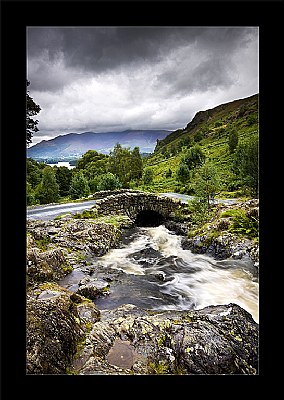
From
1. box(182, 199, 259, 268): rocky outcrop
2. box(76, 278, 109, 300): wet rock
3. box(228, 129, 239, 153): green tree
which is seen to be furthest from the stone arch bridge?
box(76, 278, 109, 300): wet rock

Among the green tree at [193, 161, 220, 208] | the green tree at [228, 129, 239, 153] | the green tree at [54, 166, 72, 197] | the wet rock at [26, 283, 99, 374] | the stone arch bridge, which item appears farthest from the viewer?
the stone arch bridge

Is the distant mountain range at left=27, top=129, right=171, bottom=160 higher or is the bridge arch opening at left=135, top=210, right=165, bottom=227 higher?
the distant mountain range at left=27, top=129, right=171, bottom=160

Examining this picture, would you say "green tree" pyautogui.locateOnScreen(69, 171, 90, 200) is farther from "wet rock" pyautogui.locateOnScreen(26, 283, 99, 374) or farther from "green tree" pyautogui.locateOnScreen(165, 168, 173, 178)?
"green tree" pyautogui.locateOnScreen(165, 168, 173, 178)

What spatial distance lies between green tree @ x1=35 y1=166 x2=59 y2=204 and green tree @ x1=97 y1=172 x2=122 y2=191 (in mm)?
1507

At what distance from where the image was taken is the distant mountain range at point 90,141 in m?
3.10

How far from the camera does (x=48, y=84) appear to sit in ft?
9.02

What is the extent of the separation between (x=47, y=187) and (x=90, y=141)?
81 centimetres

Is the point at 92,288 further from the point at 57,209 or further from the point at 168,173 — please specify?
the point at 168,173

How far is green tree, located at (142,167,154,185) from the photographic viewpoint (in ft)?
21.1

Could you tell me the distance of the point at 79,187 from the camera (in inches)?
187
